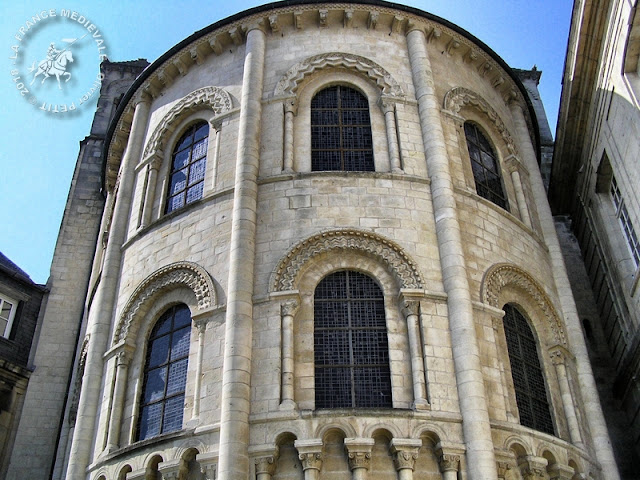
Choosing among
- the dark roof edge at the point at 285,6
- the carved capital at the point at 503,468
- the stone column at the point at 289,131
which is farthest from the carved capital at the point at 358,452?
the dark roof edge at the point at 285,6

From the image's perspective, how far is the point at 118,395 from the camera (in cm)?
1382

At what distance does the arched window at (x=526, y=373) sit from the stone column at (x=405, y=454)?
2.82 metres

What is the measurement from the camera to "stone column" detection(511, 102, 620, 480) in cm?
1355

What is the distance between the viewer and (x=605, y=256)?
1941 centimetres

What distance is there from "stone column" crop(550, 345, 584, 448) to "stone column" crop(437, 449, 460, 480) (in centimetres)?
343

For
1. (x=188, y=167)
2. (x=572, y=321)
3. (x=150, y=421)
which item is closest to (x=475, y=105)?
(x=572, y=321)

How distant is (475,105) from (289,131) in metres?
5.15

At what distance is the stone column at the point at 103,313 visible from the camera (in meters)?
13.8

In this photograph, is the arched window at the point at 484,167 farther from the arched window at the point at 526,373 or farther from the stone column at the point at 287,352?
the stone column at the point at 287,352

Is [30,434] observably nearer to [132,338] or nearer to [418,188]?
[132,338]

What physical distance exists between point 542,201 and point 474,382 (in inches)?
289

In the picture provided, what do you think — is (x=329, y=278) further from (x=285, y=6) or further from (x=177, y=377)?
(x=285, y=6)

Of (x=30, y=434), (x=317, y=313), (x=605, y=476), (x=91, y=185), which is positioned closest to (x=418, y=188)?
(x=317, y=313)

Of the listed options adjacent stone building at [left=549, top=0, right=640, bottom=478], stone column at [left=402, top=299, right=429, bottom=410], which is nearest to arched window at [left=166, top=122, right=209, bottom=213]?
stone column at [left=402, top=299, right=429, bottom=410]
